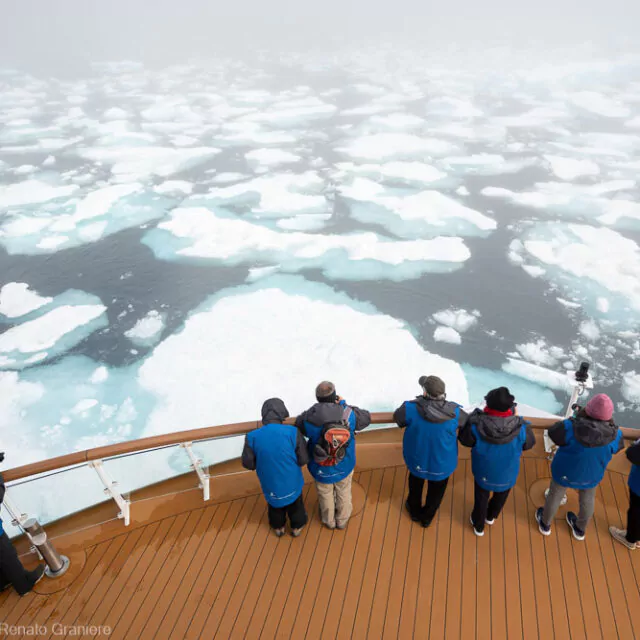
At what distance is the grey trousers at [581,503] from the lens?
289cm

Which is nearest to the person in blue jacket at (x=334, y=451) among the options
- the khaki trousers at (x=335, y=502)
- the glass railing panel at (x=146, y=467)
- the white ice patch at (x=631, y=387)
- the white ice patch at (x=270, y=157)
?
the khaki trousers at (x=335, y=502)

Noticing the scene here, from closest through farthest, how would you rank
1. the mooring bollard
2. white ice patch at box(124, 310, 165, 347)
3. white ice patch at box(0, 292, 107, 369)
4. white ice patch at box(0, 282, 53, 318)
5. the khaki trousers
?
the mooring bollard → the khaki trousers → white ice patch at box(0, 292, 107, 369) → white ice patch at box(124, 310, 165, 347) → white ice patch at box(0, 282, 53, 318)

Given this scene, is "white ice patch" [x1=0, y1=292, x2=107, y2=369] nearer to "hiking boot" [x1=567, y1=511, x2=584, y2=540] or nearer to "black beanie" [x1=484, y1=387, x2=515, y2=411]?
"black beanie" [x1=484, y1=387, x2=515, y2=411]

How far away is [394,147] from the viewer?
23.0 meters

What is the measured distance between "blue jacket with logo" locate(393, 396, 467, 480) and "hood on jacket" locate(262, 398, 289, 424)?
0.68 m

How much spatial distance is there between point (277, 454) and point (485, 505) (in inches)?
55.3

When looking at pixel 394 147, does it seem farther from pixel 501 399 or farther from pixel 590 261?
pixel 501 399

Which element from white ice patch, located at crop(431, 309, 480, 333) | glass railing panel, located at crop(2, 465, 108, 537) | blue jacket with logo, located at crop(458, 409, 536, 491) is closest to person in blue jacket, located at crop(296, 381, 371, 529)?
blue jacket with logo, located at crop(458, 409, 536, 491)

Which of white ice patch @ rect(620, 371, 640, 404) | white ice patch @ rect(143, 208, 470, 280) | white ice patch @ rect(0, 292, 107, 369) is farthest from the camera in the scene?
white ice patch @ rect(143, 208, 470, 280)

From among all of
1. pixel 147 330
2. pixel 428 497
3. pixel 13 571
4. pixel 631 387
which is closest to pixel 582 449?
pixel 428 497

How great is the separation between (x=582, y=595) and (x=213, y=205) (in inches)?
629

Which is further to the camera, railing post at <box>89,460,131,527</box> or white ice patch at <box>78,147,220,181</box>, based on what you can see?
white ice patch at <box>78,147,220,181</box>

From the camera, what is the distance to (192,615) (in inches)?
109

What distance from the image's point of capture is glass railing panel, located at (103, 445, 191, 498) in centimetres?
→ 328
